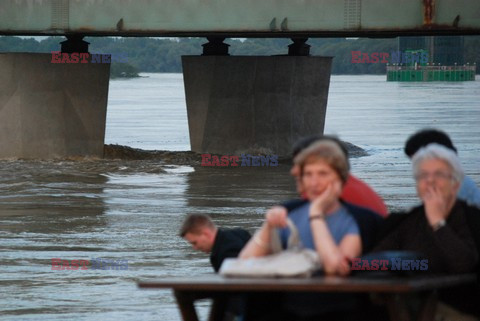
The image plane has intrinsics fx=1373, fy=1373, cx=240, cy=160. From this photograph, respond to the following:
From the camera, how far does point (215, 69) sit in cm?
2977

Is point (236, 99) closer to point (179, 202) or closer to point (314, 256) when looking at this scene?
point (179, 202)

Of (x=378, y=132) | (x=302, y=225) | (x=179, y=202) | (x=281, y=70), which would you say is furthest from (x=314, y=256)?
(x=378, y=132)

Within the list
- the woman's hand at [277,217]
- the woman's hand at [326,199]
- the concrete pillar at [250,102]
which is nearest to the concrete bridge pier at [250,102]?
the concrete pillar at [250,102]

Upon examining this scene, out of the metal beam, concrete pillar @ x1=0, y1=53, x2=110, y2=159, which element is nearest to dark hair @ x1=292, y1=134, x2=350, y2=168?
the metal beam

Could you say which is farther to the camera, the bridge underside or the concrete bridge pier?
the concrete bridge pier

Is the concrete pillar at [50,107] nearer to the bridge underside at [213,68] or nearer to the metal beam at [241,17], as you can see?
the bridge underside at [213,68]

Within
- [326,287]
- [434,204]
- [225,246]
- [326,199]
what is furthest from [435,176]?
[225,246]

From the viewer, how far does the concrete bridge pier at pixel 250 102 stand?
96.4ft

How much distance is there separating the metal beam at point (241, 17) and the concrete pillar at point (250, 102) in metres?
1.03

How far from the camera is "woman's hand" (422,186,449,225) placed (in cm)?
686

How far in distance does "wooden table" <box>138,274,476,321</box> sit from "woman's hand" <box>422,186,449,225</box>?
1.04 feet

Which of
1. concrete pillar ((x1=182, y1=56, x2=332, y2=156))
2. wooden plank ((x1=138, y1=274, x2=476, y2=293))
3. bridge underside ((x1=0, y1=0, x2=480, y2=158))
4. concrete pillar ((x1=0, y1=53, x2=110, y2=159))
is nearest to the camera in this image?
wooden plank ((x1=138, y1=274, x2=476, y2=293))

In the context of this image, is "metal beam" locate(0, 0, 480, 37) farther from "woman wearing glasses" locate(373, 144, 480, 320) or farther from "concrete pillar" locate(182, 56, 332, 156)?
"woman wearing glasses" locate(373, 144, 480, 320)

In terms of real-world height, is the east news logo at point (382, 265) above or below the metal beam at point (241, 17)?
below
